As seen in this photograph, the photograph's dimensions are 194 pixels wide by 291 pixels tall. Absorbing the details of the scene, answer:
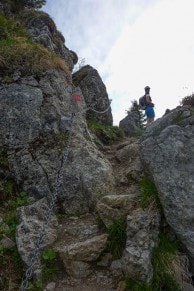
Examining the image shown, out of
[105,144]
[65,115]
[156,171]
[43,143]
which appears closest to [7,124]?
[43,143]

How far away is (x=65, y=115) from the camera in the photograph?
10.9 meters

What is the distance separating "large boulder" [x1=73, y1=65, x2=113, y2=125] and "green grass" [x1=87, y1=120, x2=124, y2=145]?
74 cm

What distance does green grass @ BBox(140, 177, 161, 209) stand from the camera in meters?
7.48

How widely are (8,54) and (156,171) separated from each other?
6.79m

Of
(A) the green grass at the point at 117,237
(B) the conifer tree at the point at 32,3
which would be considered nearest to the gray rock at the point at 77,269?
(A) the green grass at the point at 117,237

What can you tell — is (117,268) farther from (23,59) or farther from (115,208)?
(23,59)

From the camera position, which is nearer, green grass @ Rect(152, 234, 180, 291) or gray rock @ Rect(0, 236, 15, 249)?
green grass @ Rect(152, 234, 180, 291)

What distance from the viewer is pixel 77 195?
911 cm

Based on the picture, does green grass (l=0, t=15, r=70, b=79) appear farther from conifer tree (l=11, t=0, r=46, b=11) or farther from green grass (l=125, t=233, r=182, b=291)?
conifer tree (l=11, t=0, r=46, b=11)

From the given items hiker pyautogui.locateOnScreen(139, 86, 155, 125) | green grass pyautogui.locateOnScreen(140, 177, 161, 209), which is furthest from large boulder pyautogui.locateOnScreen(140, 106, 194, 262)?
hiker pyautogui.locateOnScreen(139, 86, 155, 125)

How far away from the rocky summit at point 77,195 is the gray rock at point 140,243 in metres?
0.02

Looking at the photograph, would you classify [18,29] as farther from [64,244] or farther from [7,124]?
[64,244]

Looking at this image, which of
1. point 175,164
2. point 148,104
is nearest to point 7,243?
point 175,164

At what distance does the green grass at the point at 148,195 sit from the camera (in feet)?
24.6
